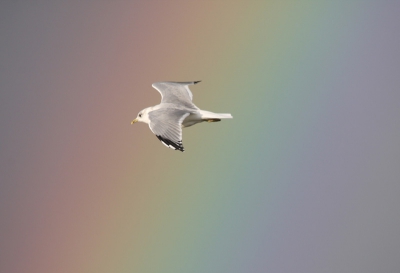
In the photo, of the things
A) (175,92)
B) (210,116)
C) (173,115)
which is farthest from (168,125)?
(175,92)

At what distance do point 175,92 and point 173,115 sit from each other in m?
0.70

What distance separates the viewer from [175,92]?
4637 millimetres

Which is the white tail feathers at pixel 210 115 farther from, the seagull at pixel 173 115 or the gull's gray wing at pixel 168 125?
the gull's gray wing at pixel 168 125

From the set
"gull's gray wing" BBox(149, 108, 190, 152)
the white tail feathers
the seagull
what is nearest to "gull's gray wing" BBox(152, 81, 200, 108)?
the seagull

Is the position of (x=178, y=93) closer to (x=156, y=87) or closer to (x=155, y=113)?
(x=156, y=87)

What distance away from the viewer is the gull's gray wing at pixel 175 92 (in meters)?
4.45

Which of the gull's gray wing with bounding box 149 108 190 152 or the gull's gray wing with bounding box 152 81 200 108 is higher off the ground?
the gull's gray wing with bounding box 152 81 200 108

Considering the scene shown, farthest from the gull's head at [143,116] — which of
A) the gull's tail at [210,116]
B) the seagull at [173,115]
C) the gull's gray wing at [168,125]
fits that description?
the gull's tail at [210,116]

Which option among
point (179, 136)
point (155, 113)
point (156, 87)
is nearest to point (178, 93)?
point (156, 87)

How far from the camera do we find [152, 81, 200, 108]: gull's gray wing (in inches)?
175

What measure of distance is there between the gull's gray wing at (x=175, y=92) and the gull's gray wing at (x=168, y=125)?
33 centimetres

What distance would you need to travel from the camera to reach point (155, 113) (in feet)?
13.3

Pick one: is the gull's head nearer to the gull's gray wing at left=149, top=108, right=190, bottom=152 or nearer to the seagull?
the seagull

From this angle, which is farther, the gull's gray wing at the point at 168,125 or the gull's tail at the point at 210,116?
the gull's tail at the point at 210,116
